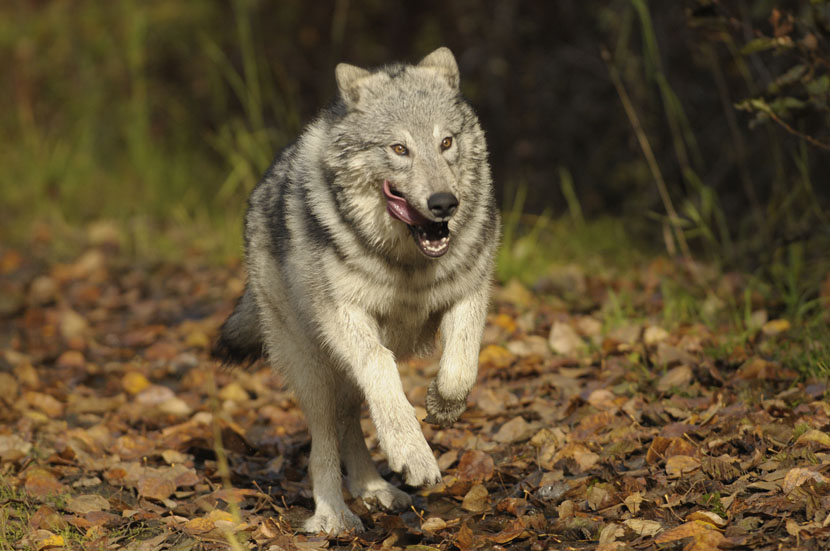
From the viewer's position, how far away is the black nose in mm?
3500

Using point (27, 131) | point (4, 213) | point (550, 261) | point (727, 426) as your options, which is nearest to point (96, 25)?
point (27, 131)

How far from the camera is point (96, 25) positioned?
1073cm

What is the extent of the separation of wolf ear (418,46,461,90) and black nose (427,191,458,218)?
0.77 metres

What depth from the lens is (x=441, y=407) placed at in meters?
3.90

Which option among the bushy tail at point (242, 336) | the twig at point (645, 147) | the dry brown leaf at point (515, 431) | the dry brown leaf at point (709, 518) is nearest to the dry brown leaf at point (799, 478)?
the dry brown leaf at point (709, 518)

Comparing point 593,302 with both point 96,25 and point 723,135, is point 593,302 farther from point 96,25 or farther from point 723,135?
point 96,25

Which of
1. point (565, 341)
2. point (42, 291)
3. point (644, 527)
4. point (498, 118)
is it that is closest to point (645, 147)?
point (565, 341)

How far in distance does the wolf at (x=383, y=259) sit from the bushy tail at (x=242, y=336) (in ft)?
1.14

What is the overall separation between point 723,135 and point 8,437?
19.4ft

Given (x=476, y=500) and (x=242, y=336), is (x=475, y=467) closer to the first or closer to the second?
(x=476, y=500)

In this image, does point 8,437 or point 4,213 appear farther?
point 4,213

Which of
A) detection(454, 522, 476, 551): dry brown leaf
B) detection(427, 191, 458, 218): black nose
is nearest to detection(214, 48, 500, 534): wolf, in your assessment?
detection(427, 191, 458, 218): black nose

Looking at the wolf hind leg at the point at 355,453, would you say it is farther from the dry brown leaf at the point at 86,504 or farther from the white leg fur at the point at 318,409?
the dry brown leaf at the point at 86,504

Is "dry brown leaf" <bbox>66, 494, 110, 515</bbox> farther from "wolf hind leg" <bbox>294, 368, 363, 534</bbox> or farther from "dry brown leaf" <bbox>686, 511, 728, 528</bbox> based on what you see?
"dry brown leaf" <bbox>686, 511, 728, 528</bbox>
